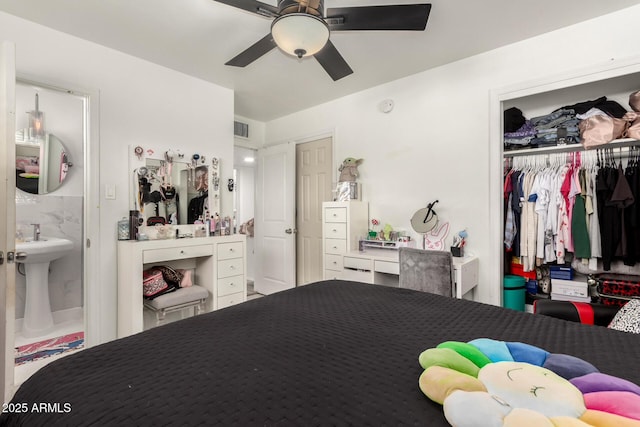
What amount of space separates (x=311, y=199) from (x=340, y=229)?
95 centimetres

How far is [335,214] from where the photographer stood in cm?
335

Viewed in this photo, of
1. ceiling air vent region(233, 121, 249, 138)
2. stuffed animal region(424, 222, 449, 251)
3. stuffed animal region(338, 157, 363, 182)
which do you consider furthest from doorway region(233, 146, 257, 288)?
stuffed animal region(424, 222, 449, 251)

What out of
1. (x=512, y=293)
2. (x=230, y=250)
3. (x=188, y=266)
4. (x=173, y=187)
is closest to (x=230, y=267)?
(x=230, y=250)

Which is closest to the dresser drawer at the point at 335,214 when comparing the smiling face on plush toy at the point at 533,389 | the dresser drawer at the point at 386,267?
the dresser drawer at the point at 386,267

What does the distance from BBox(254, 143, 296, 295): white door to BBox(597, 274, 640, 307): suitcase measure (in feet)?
9.94

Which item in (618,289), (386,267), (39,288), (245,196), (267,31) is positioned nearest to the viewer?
(618,289)

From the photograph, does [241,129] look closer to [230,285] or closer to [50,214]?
[230,285]

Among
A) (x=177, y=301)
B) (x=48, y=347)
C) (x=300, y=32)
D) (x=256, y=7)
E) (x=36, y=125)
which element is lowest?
(x=48, y=347)

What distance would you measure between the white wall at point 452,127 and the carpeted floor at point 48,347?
2.96 metres

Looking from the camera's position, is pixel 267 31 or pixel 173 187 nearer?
pixel 267 31

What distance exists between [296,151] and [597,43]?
10.2 feet

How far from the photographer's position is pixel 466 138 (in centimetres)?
277

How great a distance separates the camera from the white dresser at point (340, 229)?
10.6ft

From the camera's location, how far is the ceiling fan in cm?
151
